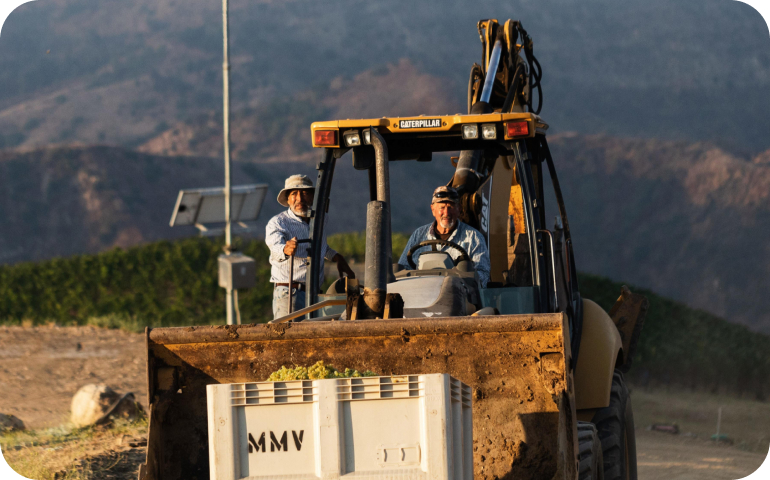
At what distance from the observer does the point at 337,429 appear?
4.47 meters

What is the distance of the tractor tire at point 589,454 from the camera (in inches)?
220

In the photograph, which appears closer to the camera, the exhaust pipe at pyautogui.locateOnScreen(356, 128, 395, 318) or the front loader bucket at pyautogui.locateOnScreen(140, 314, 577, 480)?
the front loader bucket at pyautogui.locateOnScreen(140, 314, 577, 480)

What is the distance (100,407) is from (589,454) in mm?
7324

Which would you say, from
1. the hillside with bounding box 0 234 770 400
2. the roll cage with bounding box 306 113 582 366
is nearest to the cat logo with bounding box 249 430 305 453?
the roll cage with bounding box 306 113 582 366

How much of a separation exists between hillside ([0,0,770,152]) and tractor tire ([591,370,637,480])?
176 feet

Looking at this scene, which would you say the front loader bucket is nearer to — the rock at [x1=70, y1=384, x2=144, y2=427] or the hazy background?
the rock at [x1=70, y1=384, x2=144, y2=427]

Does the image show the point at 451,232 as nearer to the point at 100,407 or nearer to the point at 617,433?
the point at 617,433

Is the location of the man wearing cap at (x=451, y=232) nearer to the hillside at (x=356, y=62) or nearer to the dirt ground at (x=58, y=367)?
the dirt ground at (x=58, y=367)

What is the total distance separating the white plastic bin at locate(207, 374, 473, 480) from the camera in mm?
4449

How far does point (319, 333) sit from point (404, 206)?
177 ft

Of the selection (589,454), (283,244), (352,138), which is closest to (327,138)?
(352,138)

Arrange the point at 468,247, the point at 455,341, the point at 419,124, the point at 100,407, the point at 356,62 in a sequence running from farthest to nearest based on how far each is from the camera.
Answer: the point at 356,62, the point at 100,407, the point at 468,247, the point at 419,124, the point at 455,341

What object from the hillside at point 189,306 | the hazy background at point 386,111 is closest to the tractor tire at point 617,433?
the hillside at point 189,306

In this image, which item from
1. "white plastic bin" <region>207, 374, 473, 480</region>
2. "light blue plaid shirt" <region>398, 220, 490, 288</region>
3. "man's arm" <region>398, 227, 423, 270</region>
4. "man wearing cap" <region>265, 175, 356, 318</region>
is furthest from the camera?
"man wearing cap" <region>265, 175, 356, 318</region>
